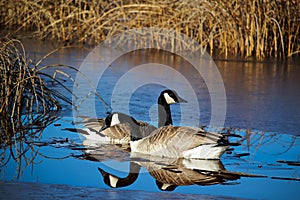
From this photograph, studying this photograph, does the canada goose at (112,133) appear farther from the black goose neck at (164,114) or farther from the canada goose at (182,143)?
the canada goose at (182,143)

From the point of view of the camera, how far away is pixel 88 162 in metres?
5.63

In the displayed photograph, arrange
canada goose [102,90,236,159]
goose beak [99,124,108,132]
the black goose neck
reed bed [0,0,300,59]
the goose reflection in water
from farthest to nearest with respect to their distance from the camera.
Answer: reed bed [0,0,300,59] → goose beak [99,124,108,132] → the black goose neck → canada goose [102,90,236,159] → the goose reflection in water

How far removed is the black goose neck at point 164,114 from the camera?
6512 millimetres

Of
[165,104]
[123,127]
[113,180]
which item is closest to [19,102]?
[123,127]

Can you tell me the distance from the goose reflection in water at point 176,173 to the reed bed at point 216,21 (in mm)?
5908

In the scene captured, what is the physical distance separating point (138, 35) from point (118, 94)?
3780 millimetres

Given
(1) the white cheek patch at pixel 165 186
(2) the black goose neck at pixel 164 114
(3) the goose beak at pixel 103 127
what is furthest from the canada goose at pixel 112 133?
(1) the white cheek patch at pixel 165 186

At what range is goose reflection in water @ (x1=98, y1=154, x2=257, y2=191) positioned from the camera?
504 cm

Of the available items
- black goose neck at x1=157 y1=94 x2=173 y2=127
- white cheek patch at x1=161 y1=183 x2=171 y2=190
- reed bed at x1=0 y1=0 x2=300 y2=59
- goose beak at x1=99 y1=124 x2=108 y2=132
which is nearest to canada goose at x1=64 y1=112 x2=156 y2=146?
goose beak at x1=99 y1=124 x2=108 y2=132

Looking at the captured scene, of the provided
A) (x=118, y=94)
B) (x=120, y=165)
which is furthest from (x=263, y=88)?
(x=120, y=165)

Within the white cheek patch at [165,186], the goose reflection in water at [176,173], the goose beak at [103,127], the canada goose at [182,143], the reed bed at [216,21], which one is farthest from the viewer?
the reed bed at [216,21]

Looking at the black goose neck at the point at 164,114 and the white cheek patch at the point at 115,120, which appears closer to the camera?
the black goose neck at the point at 164,114

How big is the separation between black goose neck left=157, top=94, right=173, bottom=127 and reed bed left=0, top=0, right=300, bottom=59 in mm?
4905

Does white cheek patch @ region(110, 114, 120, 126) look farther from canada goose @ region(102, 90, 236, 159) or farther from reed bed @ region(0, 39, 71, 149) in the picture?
reed bed @ region(0, 39, 71, 149)
